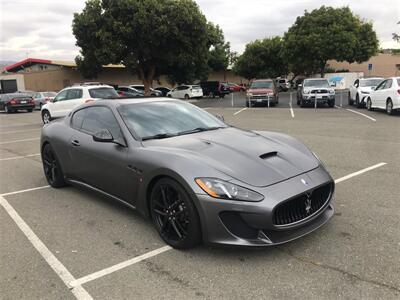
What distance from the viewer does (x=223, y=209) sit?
3.20 m

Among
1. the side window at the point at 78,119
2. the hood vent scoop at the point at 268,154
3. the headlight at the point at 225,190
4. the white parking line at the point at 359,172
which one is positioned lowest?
the white parking line at the point at 359,172

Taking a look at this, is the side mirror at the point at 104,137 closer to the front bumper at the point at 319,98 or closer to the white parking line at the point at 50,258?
the white parking line at the point at 50,258

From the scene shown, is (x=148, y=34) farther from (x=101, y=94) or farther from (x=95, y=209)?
(x=95, y=209)

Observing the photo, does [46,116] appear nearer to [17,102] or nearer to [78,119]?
[17,102]

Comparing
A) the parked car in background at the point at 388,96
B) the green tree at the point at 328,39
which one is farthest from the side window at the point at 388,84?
the green tree at the point at 328,39

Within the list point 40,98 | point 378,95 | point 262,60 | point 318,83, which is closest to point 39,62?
point 40,98

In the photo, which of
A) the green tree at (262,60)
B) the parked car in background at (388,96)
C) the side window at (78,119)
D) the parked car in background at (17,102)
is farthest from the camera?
the green tree at (262,60)

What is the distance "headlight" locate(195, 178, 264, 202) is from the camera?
320cm

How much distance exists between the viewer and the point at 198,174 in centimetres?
340

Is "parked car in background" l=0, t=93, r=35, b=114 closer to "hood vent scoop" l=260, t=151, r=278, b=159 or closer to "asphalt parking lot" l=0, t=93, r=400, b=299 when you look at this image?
"asphalt parking lot" l=0, t=93, r=400, b=299

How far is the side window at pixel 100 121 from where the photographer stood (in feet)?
15.0

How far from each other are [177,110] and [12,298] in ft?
9.40

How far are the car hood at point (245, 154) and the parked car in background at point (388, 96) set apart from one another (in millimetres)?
12485

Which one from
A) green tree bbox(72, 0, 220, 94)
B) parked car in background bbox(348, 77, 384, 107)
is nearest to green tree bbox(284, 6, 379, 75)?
green tree bbox(72, 0, 220, 94)
